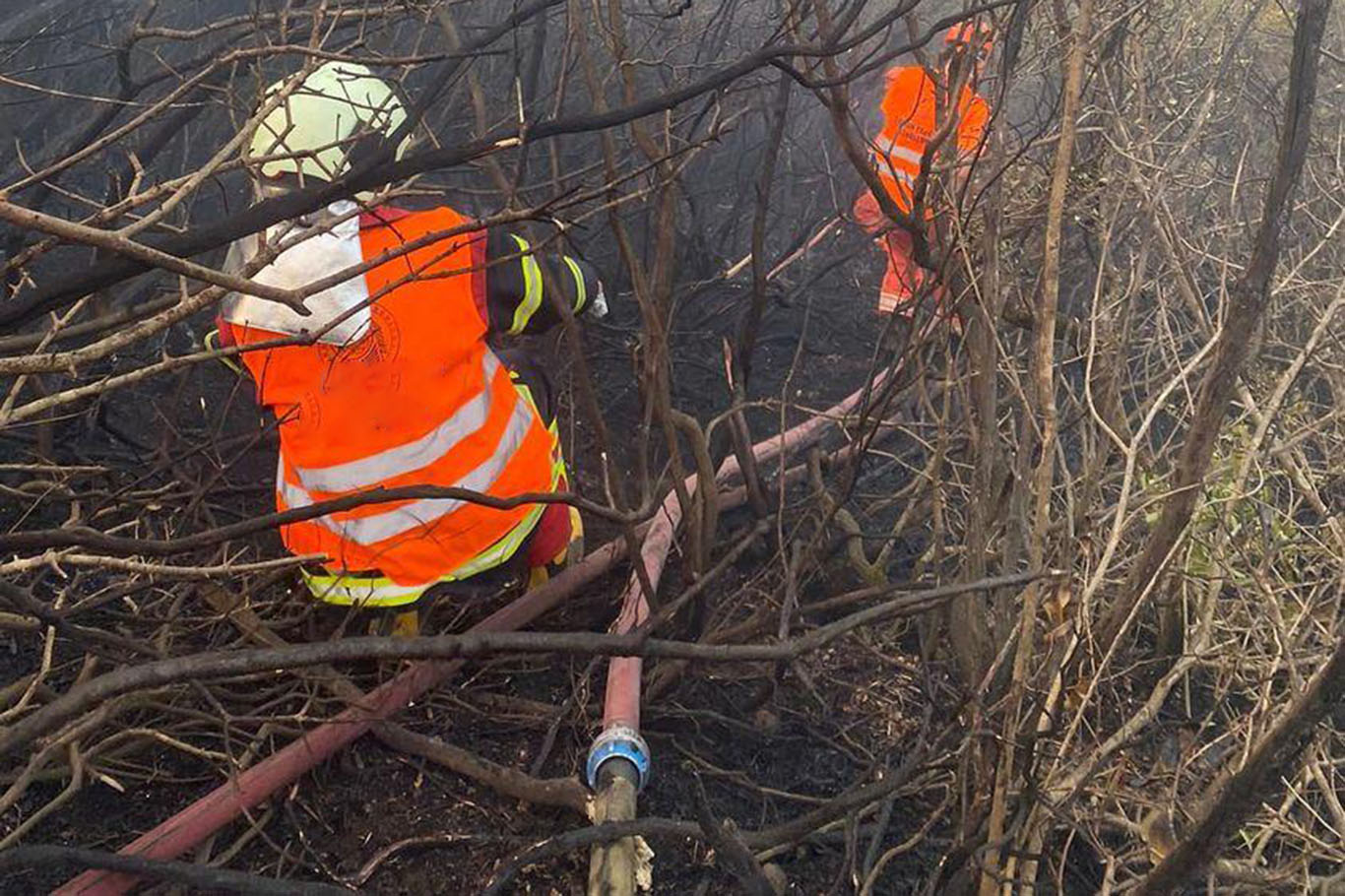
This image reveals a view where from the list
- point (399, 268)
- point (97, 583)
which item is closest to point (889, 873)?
point (399, 268)

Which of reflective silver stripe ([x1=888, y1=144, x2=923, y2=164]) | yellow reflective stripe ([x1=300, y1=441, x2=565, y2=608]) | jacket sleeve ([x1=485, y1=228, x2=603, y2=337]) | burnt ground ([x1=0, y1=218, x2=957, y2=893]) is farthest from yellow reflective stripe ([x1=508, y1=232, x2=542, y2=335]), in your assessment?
reflective silver stripe ([x1=888, y1=144, x2=923, y2=164])

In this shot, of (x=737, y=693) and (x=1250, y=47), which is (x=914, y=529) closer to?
(x=737, y=693)

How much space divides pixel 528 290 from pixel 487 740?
1247 mm

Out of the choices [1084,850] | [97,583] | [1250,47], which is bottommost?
[1084,850]

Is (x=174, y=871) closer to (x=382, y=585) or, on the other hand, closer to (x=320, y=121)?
(x=382, y=585)

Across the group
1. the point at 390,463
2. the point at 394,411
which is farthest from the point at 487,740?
the point at 394,411

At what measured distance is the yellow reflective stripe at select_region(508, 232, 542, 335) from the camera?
332 cm

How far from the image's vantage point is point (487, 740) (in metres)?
3.42

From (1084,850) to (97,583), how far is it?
3051mm

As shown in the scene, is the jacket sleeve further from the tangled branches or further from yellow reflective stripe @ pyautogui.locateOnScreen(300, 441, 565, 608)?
yellow reflective stripe @ pyautogui.locateOnScreen(300, 441, 565, 608)

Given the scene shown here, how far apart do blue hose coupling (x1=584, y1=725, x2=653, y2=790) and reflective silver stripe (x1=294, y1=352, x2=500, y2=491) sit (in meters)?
0.94

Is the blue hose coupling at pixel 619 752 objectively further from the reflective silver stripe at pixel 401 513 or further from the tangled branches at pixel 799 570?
the reflective silver stripe at pixel 401 513

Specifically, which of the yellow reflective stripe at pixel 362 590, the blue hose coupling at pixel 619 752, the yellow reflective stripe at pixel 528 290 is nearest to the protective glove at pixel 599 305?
the yellow reflective stripe at pixel 528 290

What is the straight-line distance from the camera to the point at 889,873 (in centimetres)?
308
